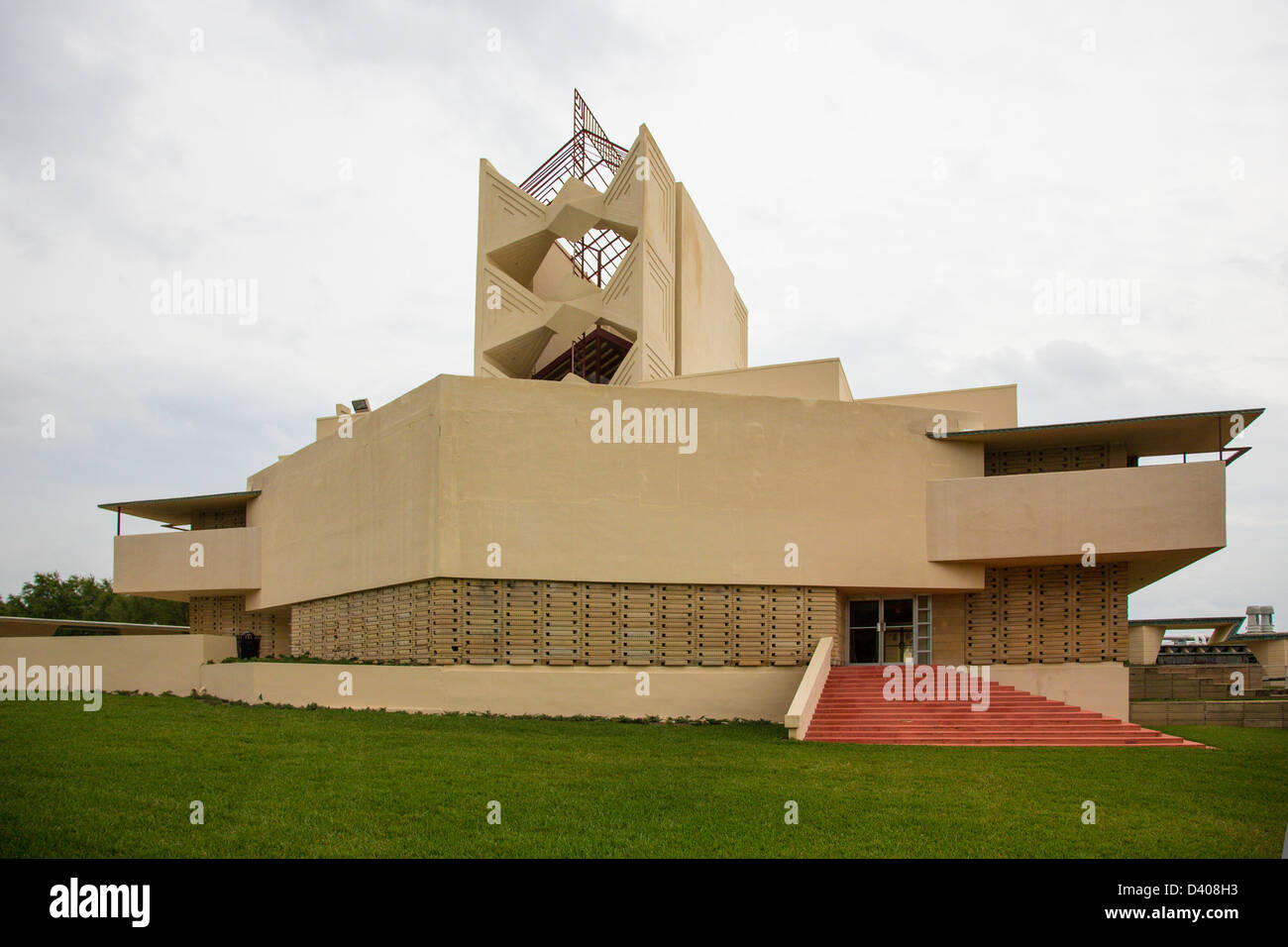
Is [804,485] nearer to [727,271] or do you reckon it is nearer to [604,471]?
[604,471]

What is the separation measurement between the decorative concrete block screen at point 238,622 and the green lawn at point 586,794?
12324 millimetres

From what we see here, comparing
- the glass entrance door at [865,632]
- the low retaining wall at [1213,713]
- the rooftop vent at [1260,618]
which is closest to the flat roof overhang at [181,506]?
the glass entrance door at [865,632]

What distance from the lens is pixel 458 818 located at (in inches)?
369

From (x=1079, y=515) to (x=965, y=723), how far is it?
574cm

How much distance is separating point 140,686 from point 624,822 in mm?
20361

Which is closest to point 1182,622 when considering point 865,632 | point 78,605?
point 865,632

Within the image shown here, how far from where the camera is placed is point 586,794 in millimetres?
10711

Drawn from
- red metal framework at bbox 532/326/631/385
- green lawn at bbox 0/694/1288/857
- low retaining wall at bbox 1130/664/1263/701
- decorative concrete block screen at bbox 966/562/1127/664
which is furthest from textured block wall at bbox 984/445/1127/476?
low retaining wall at bbox 1130/664/1263/701

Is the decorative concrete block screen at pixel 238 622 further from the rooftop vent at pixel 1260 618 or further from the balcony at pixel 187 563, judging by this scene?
the rooftop vent at pixel 1260 618

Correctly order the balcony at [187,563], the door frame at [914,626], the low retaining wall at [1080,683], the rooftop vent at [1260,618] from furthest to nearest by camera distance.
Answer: the rooftop vent at [1260,618], the balcony at [187,563], the door frame at [914,626], the low retaining wall at [1080,683]

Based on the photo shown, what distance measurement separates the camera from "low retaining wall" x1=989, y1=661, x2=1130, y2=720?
21.1 m

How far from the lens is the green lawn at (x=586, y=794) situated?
8.54 metres

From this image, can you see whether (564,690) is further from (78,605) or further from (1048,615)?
(78,605)
